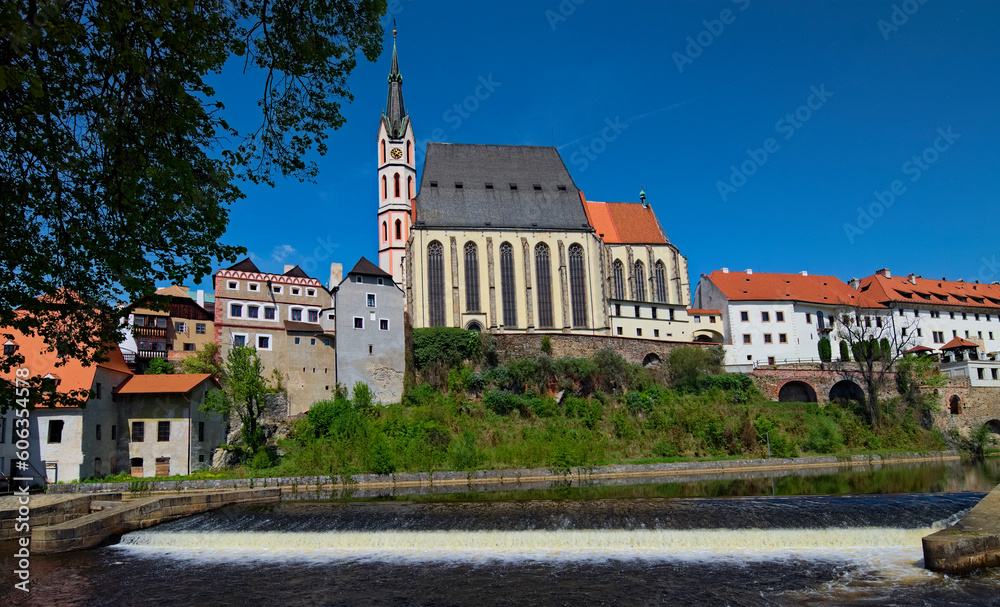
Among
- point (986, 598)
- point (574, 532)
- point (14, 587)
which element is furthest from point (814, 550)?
point (14, 587)

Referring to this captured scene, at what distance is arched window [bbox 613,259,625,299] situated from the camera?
210 ft

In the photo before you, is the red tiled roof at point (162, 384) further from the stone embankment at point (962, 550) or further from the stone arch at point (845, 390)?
the stone arch at point (845, 390)

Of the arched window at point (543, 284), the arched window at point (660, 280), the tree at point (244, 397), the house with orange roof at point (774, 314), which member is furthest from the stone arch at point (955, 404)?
the tree at point (244, 397)

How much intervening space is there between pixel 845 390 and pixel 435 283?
34.5 m

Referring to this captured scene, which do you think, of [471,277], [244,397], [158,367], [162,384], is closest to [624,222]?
[471,277]

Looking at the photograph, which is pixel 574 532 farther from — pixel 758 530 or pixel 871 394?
pixel 871 394

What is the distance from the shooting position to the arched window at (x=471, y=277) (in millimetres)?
58844

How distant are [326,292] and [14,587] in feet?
127

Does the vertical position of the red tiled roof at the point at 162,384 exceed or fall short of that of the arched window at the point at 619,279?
it falls short

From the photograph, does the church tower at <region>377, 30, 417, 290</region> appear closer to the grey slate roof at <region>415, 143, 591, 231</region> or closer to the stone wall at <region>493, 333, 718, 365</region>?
the grey slate roof at <region>415, 143, 591, 231</region>

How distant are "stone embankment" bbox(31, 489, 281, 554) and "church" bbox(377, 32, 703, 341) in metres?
29.6

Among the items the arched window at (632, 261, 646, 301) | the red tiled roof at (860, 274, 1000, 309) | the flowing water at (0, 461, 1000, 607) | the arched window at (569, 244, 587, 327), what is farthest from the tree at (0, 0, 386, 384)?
the red tiled roof at (860, 274, 1000, 309)

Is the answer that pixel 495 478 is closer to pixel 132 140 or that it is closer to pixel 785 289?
pixel 132 140

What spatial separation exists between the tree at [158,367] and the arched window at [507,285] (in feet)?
88.2
